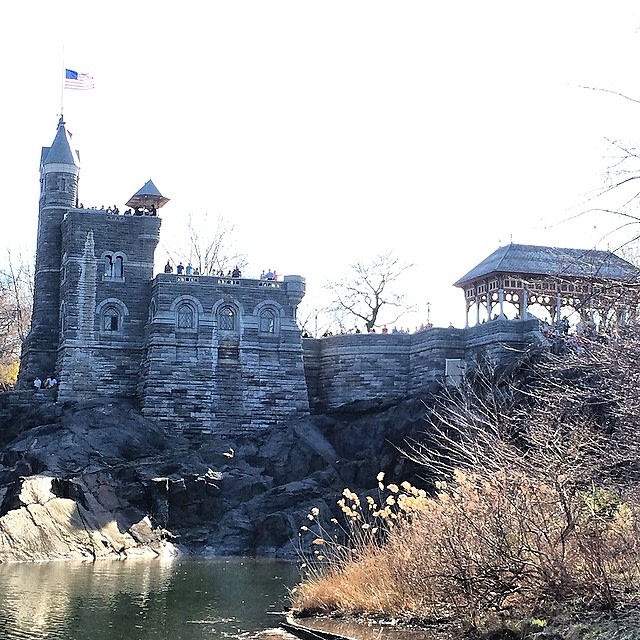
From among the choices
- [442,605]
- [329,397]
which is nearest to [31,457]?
[329,397]

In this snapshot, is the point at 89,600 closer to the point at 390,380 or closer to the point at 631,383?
the point at 631,383

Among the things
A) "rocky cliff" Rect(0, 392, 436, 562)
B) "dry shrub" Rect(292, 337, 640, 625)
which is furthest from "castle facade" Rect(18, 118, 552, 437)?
"dry shrub" Rect(292, 337, 640, 625)

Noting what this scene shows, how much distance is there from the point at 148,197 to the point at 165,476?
15.3 m

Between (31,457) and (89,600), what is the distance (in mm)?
16512

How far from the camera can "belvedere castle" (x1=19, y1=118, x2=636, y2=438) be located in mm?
46719

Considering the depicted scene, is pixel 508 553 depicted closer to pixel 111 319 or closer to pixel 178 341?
pixel 178 341

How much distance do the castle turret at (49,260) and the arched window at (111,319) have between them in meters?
A: 2.81

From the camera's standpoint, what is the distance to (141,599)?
2508 cm

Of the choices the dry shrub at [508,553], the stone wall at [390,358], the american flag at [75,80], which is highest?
the american flag at [75,80]

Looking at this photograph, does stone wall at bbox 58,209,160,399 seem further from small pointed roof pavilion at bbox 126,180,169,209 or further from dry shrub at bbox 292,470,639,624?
dry shrub at bbox 292,470,639,624

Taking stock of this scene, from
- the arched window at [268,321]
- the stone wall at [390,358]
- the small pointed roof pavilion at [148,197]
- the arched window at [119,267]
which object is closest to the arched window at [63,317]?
the arched window at [119,267]

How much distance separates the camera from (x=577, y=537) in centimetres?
1427

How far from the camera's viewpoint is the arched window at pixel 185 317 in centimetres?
4778

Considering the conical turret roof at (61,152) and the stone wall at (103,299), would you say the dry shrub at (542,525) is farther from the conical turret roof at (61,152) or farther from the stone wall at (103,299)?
the conical turret roof at (61,152)
